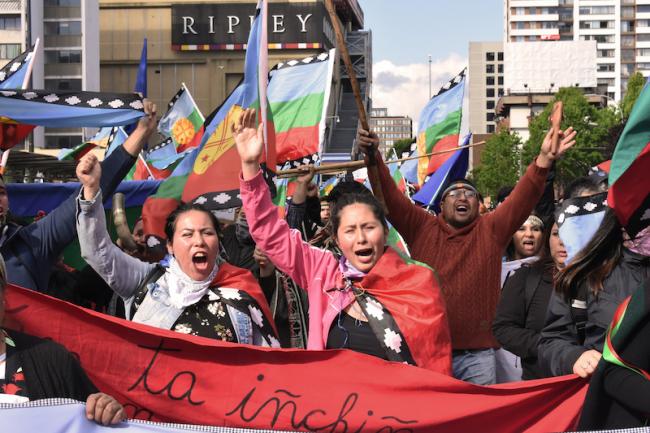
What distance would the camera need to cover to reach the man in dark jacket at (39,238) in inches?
183

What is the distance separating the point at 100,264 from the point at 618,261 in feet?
6.59

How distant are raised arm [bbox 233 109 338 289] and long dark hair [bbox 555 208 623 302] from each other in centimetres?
101

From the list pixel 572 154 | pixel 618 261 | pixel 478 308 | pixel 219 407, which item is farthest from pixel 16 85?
pixel 572 154

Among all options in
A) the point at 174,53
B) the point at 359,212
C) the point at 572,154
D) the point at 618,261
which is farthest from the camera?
the point at 174,53

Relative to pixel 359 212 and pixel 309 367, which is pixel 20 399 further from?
pixel 359 212

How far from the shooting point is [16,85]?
10.3m

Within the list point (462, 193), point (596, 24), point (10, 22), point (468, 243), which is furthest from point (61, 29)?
point (596, 24)

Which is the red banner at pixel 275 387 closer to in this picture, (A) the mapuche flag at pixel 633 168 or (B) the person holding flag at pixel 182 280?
(B) the person holding flag at pixel 182 280

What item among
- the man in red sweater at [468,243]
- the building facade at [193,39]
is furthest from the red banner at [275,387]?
the building facade at [193,39]

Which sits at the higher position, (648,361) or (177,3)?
(177,3)

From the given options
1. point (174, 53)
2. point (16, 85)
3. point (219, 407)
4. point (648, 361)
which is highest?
point (174, 53)

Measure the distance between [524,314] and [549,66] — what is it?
11208 cm

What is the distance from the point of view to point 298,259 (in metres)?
4.34

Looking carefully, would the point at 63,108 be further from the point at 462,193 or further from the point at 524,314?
the point at 524,314
